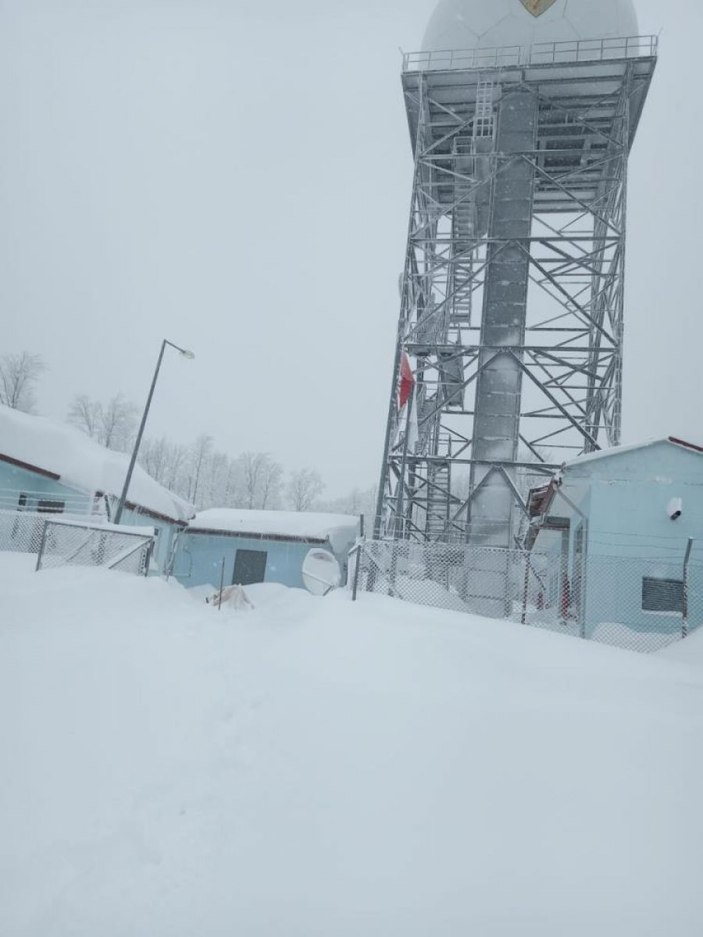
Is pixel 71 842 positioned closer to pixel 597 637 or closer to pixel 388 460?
pixel 597 637

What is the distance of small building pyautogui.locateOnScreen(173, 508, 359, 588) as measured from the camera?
23391 mm

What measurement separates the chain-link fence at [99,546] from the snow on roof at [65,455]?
625cm

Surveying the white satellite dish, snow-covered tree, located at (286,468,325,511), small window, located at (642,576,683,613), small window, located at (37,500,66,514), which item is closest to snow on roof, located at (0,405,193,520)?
small window, located at (37,500,66,514)

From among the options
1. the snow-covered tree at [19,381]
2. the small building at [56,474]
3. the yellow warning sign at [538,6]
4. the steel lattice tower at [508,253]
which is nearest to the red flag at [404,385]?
the steel lattice tower at [508,253]

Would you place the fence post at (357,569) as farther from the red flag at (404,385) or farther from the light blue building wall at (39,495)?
the light blue building wall at (39,495)

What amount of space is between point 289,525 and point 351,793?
68.0ft

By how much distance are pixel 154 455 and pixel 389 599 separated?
66.9 m

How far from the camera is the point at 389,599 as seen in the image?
9055mm

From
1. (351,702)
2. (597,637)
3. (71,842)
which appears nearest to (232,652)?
(351,702)

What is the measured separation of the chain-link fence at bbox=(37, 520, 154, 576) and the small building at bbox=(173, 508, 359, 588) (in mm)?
11136

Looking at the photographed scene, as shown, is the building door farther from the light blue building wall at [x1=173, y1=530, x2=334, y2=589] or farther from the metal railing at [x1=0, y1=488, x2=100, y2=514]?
the metal railing at [x1=0, y1=488, x2=100, y2=514]

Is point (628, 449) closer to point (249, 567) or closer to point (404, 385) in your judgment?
point (404, 385)

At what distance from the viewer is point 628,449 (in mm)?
11992

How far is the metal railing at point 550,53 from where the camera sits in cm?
1780
